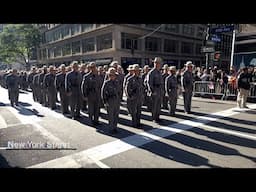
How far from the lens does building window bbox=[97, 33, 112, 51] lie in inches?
1206

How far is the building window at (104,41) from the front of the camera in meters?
30.6

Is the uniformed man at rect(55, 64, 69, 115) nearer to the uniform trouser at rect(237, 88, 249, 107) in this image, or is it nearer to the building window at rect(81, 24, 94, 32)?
the uniform trouser at rect(237, 88, 249, 107)

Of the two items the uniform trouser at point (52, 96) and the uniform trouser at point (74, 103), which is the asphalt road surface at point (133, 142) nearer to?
the uniform trouser at point (74, 103)

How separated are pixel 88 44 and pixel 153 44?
10095mm

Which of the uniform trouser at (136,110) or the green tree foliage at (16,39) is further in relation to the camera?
the green tree foliage at (16,39)

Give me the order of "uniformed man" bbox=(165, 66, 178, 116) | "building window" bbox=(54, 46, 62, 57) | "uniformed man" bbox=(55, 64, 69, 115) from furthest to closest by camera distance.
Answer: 1. "building window" bbox=(54, 46, 62, 57)
2. "uniformed man" bbox=(55, 64, 69, 115)
3. "uniformed man" bbox=(165, 66, 178, 116)

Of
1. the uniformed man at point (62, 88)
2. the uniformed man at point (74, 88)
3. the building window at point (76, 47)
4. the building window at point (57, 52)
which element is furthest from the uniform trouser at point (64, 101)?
the building window at point (57, 52)

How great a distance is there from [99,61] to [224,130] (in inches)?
1076

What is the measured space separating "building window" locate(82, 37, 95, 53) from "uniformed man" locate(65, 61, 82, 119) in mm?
25927

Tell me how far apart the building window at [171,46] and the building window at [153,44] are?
1628 mm

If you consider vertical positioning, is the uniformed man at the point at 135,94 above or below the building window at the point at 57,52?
below

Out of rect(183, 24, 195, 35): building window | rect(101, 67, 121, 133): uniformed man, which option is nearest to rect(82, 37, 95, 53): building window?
rect(183, 24, 195, 35): building window

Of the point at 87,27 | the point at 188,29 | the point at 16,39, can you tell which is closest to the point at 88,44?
the point at 87,27
